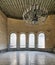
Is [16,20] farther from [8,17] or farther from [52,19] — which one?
[52,19]

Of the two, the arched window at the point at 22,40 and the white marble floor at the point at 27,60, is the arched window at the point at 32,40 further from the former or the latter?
the white marble floor at the point at 27,60

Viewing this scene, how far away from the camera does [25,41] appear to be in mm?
17500

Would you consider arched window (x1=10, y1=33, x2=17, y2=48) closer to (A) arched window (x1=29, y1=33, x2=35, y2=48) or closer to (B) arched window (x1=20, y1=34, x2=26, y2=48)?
(B) arched window (x1=20, y1=34, x2=26, y2=48)

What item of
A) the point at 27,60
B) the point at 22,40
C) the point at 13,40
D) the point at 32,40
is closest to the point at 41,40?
the point at 32,40

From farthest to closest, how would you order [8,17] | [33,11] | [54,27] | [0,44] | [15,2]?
[8,17]
[54,27]
[0,44]
[15,2]
[33,11]

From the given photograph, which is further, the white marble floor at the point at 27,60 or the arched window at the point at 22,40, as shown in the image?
the arched window at the point at 22,40

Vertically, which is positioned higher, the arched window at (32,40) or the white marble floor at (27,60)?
the arched window at (32,40)

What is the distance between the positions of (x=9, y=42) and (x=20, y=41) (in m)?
1.37

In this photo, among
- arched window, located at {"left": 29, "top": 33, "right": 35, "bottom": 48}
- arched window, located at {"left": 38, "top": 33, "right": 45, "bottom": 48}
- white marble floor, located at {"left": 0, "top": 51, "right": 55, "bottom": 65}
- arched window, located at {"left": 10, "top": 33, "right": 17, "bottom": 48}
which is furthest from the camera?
arched window, located at {"left": 10, "top": 33, "right": 17, "bottom": 48}

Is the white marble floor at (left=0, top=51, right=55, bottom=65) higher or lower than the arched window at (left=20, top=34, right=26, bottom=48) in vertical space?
lower

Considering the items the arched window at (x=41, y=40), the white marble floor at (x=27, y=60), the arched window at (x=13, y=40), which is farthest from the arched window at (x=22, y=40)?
the white marble floor at (x=27, y=60)

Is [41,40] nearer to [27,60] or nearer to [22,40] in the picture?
[22,40]

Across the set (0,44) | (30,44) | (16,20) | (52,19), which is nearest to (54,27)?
(52,19)

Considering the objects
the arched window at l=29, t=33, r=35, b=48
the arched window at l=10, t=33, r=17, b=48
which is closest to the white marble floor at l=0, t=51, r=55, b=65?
the arched window at l=29, t=33, r=35, b=48
